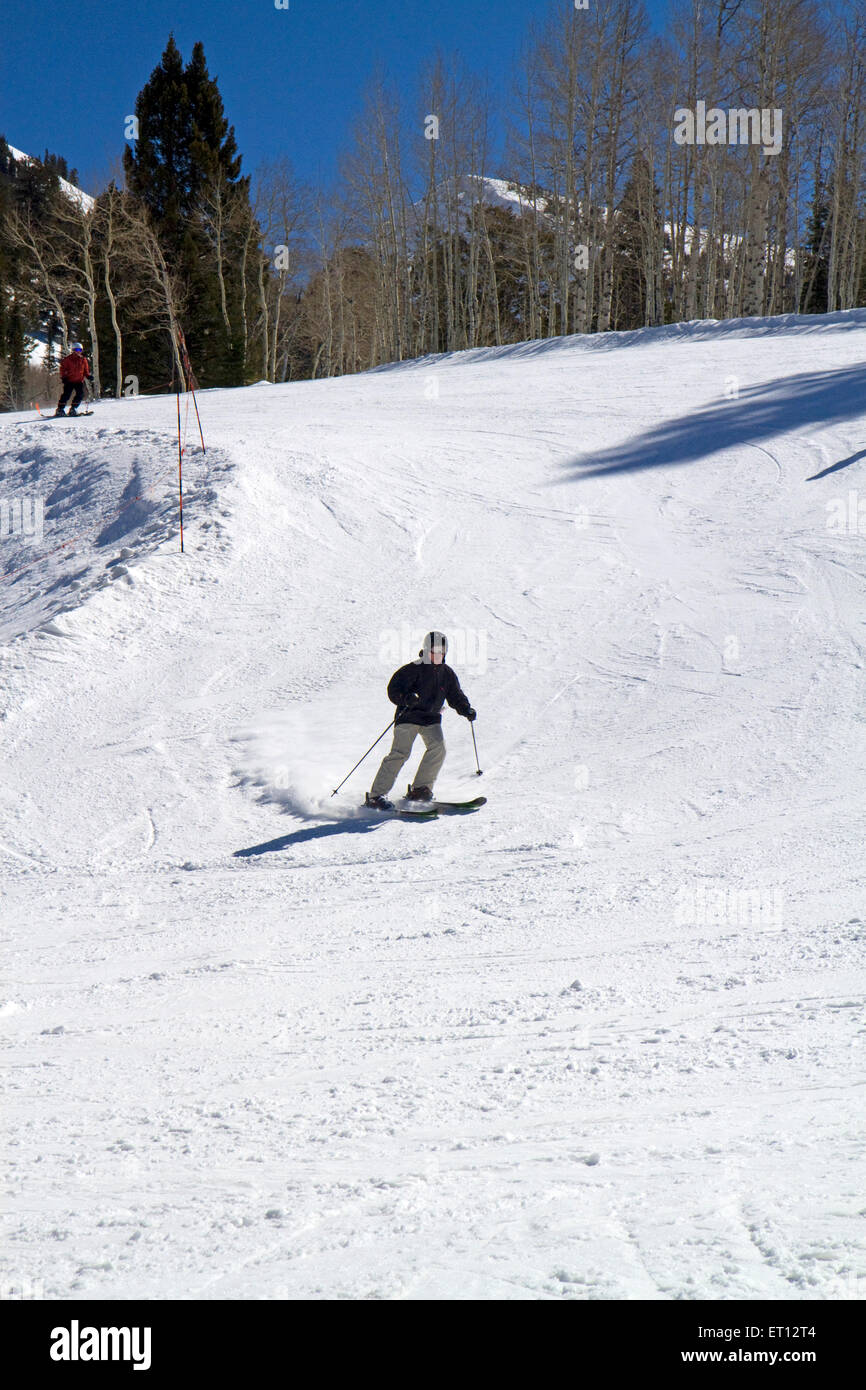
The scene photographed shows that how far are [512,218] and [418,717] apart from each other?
143 ft

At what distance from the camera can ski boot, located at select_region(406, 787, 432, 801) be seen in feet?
25.1

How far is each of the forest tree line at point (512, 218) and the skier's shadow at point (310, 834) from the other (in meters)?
26.4

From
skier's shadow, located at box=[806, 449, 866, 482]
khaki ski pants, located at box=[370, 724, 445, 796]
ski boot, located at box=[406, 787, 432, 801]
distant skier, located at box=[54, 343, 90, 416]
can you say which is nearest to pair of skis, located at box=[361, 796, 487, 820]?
ski boot, located at box=[406, 787, 432, 801]

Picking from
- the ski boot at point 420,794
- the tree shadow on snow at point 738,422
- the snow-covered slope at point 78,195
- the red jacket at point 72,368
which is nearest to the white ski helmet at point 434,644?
the ski boot at point 420,794

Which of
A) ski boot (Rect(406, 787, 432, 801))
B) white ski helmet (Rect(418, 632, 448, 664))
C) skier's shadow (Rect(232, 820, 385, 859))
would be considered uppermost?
white ski helmet (Rect(418, 632, 448, 664))

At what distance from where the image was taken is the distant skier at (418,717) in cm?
771

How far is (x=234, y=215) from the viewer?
1540 inches

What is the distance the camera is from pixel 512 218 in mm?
44781

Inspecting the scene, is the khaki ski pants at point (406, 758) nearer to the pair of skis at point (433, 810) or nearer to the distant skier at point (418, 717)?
the distant skier at point (418, 717)

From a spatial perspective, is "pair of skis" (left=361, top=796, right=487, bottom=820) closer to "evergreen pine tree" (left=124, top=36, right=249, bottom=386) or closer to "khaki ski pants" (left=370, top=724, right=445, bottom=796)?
"khaki ski pants" (left=370, top=724, right=445, bottom=796)

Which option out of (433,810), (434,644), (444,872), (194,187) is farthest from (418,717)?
(194,187)

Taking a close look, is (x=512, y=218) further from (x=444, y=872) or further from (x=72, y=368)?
(x=444, y=872)

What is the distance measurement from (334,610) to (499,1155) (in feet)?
28.3

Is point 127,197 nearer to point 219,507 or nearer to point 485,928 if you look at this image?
point 219,507
